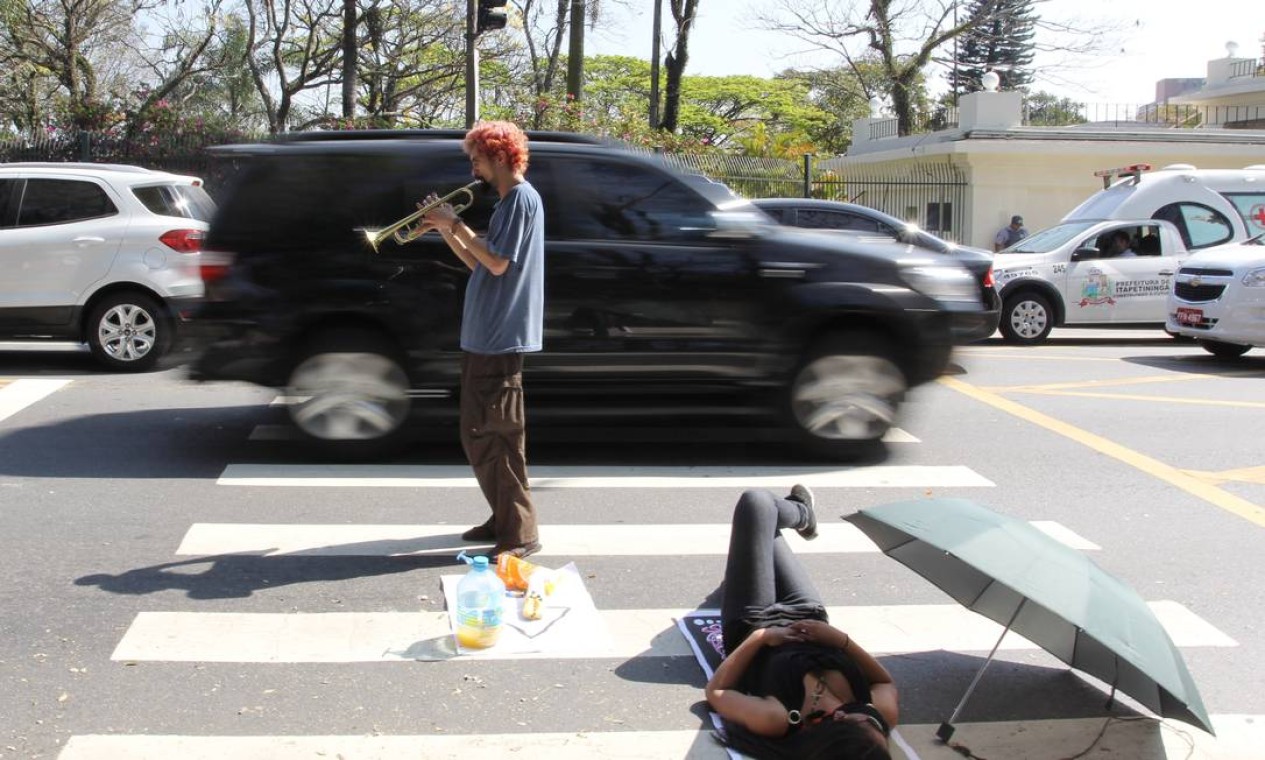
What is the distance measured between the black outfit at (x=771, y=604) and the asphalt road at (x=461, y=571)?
11.7 inches

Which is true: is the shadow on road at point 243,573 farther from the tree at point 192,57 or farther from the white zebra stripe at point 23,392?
the tree at point 192,57

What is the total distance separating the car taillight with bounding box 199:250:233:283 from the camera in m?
7.25

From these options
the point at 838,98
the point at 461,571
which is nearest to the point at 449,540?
the point at 461,571

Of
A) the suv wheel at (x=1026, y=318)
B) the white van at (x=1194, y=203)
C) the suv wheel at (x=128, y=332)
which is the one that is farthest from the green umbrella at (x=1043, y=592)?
the white van at (x=1194, y=203)

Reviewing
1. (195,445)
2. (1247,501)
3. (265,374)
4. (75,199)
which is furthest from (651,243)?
(75,199)

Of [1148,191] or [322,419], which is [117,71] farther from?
[322,419]

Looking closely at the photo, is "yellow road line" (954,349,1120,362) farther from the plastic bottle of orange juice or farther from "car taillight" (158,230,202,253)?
the plastic bottle of orange juice

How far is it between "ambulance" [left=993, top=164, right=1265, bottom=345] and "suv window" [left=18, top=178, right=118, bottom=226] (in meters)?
10.1

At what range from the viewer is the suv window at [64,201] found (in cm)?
1081

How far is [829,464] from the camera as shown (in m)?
7.91

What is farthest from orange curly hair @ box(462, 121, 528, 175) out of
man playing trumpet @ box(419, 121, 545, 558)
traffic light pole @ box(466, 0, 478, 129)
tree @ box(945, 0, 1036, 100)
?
tree @ box(945, 0, 1036, 100)

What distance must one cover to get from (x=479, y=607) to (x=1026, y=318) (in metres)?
12.0

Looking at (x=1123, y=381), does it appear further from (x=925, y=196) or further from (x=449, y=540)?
(x=925, y=196)

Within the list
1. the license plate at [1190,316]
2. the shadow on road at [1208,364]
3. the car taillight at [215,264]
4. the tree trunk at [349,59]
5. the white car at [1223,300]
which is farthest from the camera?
the tree trunk at [349,59]
